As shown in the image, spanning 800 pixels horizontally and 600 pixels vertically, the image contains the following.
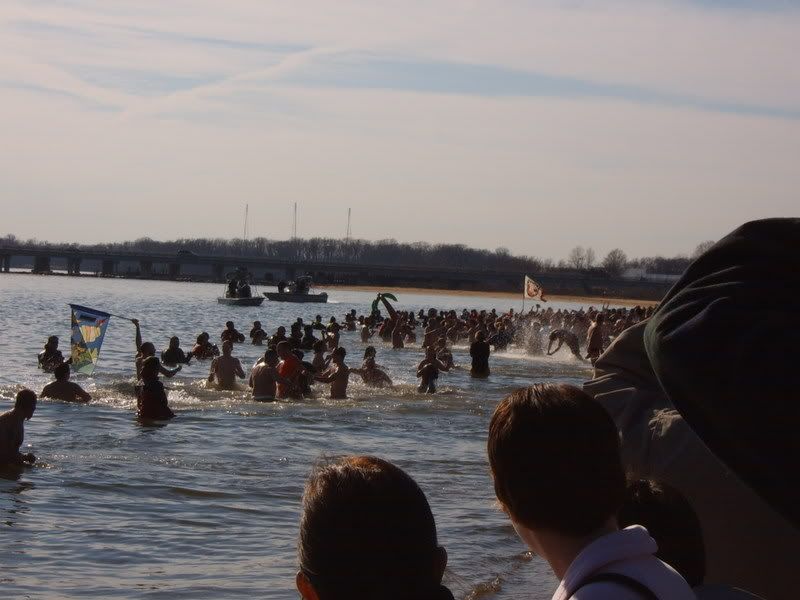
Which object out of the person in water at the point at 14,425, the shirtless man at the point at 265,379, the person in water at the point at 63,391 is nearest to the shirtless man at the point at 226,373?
the shirtless man at the point at 265,379

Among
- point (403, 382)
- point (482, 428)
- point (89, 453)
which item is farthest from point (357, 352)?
point (89, 453)

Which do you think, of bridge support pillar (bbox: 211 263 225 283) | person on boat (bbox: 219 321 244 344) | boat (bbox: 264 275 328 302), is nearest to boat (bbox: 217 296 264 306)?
boat (bbox: 264 275 328 302)

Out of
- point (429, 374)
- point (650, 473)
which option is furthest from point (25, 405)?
point (429, 374)

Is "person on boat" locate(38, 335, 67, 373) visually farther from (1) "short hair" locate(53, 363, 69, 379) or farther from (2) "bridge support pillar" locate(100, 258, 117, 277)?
(2) "bridge support pillar" locate(100, 258, 117, 277)

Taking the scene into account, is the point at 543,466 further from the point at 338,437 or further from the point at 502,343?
the point at 502,343

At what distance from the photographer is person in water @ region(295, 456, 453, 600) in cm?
204

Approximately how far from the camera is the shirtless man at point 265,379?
20047 millimetres

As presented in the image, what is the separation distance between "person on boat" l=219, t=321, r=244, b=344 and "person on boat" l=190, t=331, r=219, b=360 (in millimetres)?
493

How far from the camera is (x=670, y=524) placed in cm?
279

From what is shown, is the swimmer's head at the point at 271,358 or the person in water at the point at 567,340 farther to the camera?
the person in water at the point at 567,340

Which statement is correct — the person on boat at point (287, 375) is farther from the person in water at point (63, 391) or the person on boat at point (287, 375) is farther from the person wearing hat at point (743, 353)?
the person wearing hat at point (743, 353)

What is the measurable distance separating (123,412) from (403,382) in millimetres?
9124

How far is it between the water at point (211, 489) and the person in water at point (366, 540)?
0.48 meters

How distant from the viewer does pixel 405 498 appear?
6.84 ft
